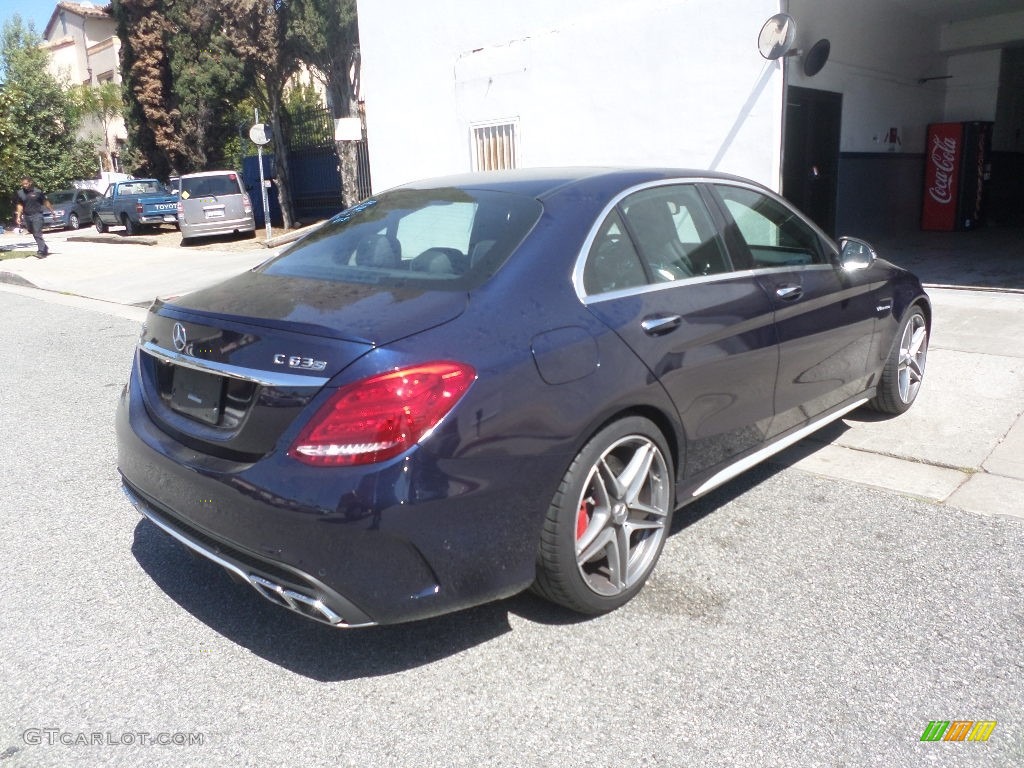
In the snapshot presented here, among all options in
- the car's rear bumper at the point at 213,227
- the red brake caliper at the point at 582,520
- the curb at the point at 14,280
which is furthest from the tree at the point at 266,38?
the red brake caliper at the point at 582,520

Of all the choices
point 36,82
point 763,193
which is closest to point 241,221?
point 763,193

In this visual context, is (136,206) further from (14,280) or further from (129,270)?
(129,270)

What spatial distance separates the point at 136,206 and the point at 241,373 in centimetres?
2563

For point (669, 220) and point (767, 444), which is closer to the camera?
point (669, 220)

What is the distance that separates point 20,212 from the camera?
21.4 m

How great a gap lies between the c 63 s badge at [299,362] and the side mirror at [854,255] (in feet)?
10.0

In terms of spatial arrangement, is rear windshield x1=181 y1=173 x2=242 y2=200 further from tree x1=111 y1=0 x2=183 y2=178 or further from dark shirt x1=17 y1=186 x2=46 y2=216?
tree x1=111 y1=0 x2=183 y2=178

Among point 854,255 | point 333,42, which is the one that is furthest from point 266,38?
point 854,255

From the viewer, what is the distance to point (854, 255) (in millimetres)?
4625

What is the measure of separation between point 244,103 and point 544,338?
3399 centimetres

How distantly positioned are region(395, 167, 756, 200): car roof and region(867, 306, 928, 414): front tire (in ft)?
5.86

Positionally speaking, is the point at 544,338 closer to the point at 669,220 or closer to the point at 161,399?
the point at 669,220

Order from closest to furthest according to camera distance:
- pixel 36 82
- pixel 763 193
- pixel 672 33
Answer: pixel 763 193 → pixel 672 33 → pixel 36 82

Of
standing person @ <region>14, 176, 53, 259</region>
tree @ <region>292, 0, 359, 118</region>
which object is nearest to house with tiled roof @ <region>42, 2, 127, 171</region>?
standing person @ <region>14, 176, 53, 259</region>
